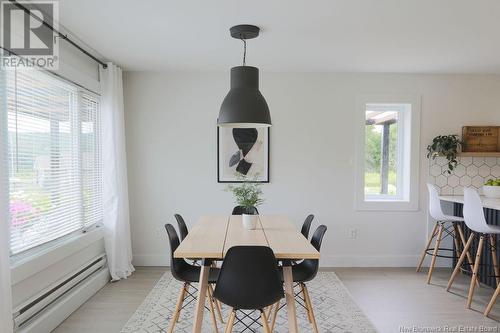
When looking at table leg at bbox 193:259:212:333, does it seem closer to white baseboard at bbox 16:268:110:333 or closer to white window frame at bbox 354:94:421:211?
white baseboard at bbox 16:268:110:333

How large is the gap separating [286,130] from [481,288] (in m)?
2.76

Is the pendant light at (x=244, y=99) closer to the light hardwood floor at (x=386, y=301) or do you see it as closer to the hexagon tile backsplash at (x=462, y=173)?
the light hardwood floor at (x=386, y=301)

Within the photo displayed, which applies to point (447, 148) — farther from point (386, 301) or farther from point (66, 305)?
point (66, 305)

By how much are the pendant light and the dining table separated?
2.92 feet

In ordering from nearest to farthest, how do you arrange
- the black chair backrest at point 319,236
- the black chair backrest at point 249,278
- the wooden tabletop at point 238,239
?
the black chair backrest at point 249,278 < the wooden tabletop at point 238,239 < the black chair backrest at point 319,236

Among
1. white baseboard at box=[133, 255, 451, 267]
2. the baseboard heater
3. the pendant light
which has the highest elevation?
the pendant light

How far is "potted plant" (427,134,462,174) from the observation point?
4266mm

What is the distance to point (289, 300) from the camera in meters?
2.33

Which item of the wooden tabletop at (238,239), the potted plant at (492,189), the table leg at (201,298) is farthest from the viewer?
the potted plant at (492,189)

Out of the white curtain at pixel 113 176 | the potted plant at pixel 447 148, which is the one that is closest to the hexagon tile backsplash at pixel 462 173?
the potted plant at pixel 447 148

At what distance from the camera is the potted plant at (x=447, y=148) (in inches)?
168

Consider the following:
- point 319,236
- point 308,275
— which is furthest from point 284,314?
point 319,236

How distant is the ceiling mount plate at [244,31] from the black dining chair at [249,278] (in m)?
1.76

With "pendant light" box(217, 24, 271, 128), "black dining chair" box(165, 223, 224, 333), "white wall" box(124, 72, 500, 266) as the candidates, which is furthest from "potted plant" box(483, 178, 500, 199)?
"black dining chair" box(165, 223, 224, 333)
